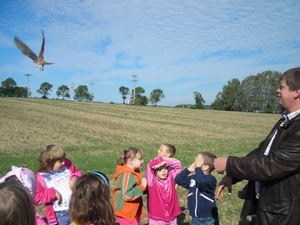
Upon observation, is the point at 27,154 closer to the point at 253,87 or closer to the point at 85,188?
the point at 85,188

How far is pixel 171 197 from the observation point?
16.8ft

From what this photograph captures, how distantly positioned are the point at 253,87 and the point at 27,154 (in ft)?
357

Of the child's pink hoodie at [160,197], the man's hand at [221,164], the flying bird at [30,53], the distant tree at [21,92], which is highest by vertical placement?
the distant tree at [21,92]

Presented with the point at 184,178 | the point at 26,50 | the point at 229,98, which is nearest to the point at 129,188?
the point at 184,178

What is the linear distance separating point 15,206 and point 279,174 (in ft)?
6.78

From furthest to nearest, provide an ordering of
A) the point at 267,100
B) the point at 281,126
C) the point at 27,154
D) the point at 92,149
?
the point at 267,100, the point at 92,149, the point at 27,154, the point at 281,126

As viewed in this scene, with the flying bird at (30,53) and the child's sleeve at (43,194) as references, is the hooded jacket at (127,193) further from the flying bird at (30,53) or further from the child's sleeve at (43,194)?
the flying bird at (30,53)

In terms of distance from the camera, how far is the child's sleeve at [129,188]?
467cm

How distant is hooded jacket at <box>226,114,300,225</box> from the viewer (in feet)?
8.97

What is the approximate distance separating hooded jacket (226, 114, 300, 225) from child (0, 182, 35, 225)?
1694 millimetres

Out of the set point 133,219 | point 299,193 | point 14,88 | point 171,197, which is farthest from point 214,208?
point 14,88

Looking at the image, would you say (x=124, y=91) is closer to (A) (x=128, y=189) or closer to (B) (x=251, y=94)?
(B) (x=251, y=94)

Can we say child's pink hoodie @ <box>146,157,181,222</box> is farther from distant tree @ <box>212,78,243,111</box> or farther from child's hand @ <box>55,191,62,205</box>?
distant tree @ <box>212,78,243,111</box>

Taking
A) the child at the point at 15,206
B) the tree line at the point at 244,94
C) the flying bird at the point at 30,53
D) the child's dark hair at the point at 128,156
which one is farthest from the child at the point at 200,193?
the tree line at the point at 244,94
